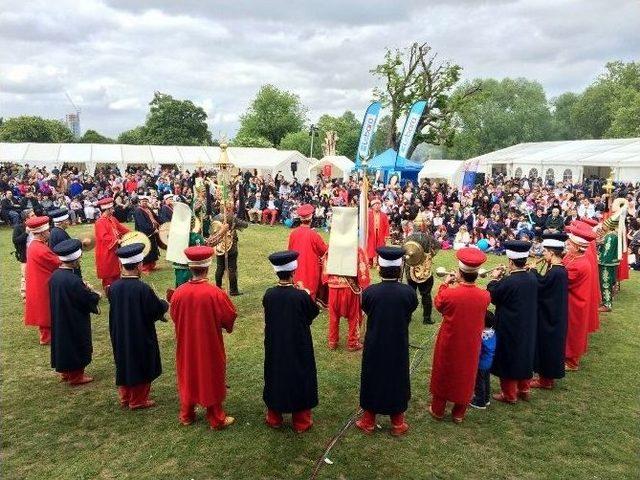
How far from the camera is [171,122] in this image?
6612 cm

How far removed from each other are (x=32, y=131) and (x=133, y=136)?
15.5m

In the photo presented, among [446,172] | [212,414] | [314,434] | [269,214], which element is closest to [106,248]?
[212,414]

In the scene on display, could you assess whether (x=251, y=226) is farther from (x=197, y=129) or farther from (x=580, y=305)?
(x=197, y=129)

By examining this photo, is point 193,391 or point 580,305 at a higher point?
point 580,305

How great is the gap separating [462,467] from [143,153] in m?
33.1

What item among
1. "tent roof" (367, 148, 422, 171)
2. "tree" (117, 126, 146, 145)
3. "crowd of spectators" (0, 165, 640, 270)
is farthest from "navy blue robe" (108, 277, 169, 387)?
"tree" (117, 126, 146, 145)

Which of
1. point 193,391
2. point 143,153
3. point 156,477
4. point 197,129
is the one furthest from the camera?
point 197,129

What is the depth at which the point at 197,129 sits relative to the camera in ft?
224

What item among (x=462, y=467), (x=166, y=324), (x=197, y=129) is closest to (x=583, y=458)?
(x=462, y=467)

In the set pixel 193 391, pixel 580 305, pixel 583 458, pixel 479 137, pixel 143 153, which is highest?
pixel 479 137

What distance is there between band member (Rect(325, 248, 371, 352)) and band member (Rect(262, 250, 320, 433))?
6.92 feet

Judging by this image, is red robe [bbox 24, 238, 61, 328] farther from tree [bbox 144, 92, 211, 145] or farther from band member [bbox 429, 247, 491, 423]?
tree [bbox 144, 92, 211, 145]

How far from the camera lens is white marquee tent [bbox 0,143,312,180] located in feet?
98.2

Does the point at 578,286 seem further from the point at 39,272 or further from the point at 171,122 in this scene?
the point at 171,122
